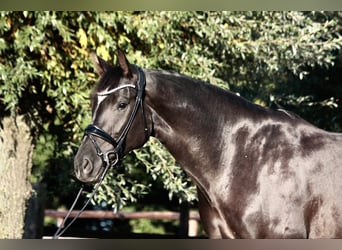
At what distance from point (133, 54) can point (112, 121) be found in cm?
271

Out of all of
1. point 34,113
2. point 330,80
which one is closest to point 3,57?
point 34,113

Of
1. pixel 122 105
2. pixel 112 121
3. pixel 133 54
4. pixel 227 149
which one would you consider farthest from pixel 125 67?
pixel 133 54

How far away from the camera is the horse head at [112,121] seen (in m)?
3.90

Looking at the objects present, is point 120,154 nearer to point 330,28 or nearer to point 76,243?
point 76,243

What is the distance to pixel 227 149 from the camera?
13.1 feet

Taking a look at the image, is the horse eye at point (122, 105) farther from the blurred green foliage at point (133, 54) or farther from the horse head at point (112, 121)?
the blurred green foliage at point (133, 54)

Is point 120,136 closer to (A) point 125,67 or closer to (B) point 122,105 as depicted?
(B) point 122,105

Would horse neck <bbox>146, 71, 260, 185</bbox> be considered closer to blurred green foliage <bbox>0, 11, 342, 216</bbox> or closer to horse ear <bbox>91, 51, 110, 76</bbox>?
horse ear <bbox>91, 51, 110, 76</bbox>

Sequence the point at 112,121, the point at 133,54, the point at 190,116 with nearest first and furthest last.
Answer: the point at 112,121, the point at 190,116, the point at 133,54

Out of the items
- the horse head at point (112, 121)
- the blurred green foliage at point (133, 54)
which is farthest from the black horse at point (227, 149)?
the blurred green foliage at point (133, 54)

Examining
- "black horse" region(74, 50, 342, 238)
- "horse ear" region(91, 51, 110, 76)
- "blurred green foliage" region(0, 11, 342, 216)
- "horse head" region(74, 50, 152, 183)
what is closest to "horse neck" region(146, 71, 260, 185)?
"black horse" region(74, 50, 342, 238)

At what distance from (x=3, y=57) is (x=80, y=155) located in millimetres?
2805

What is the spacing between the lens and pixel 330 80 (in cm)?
932
